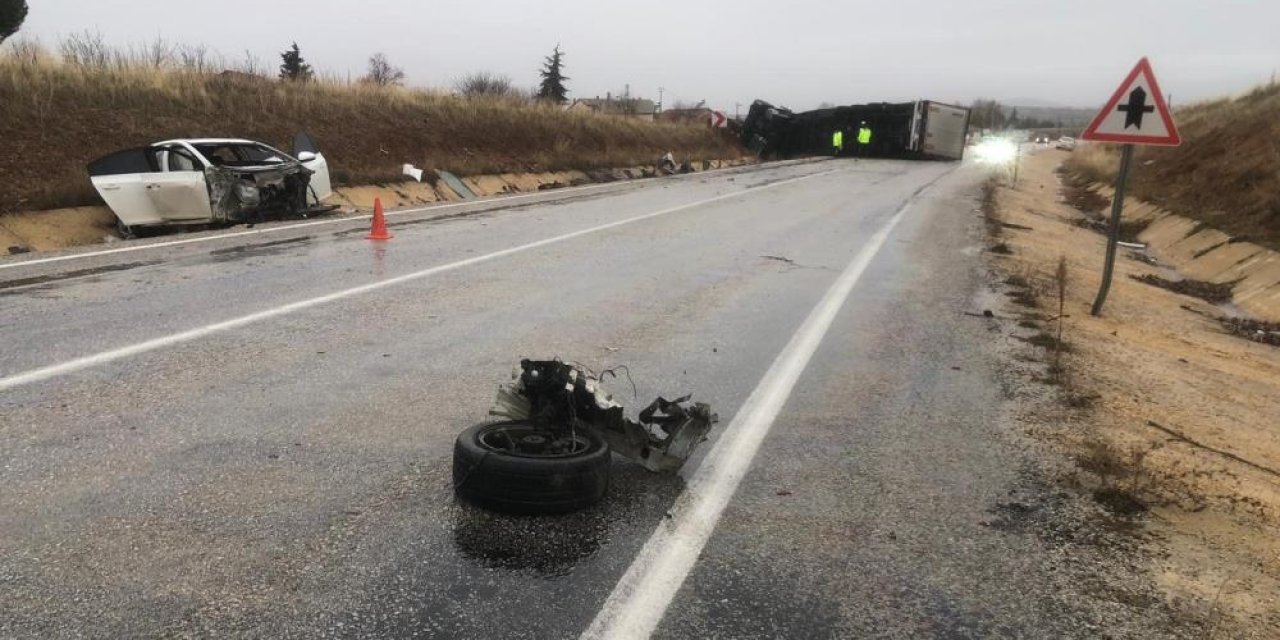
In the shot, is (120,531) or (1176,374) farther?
(1176,374)

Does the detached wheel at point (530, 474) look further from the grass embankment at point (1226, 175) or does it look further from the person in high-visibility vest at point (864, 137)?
the person in high-visibility vest at point (864, 137)

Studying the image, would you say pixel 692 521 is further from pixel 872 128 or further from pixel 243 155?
pixel 872 128

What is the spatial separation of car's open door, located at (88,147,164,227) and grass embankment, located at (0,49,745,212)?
68.6 inches

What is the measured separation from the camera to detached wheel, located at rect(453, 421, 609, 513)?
10.8 feet

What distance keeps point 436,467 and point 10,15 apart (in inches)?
1574

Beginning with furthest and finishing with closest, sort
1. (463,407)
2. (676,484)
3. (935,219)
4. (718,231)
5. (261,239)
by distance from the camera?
1. (935,219)
2. (718,231)
3. (261,239)
4. (463,407)
5. (676,484)

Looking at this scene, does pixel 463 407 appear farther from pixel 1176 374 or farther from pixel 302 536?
pixel 1176 374

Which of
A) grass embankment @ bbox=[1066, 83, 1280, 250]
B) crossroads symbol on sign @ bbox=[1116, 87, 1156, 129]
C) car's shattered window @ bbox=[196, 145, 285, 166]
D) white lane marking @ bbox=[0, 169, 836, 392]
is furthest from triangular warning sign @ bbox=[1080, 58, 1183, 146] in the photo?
car's shattered window @ bbox=[196, 145, 285, 166]

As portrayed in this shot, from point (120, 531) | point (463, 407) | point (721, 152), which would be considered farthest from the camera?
point (721, 152)

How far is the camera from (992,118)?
16300cm

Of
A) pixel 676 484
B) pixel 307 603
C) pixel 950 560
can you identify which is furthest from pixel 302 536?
pixel 950 560

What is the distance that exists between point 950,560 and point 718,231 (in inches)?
394

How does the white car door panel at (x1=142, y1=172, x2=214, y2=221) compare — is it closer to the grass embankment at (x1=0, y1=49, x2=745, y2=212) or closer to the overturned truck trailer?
the grass embankment at (x1=0, y1=49, x2=745, y2=212)

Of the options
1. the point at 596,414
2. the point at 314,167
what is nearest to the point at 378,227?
the point at 314,167
